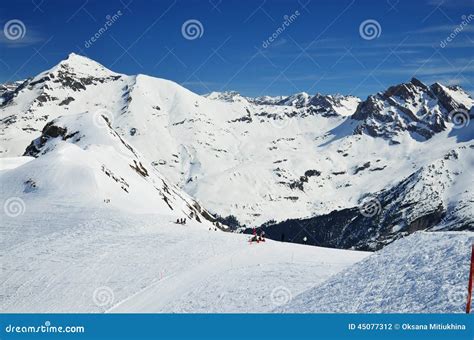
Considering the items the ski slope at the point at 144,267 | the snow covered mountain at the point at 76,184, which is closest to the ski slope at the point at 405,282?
the ski slope at the point at 144,267

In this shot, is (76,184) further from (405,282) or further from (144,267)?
(405,282)

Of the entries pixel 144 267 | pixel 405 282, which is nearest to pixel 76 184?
pixel 144 267

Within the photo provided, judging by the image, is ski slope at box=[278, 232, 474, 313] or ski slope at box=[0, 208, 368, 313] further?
ski slope at box=[0, 208, 368, 313]

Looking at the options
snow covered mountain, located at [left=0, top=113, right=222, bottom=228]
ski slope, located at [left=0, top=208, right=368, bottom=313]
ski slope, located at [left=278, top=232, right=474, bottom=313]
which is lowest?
ski slope, located at [left=278, top=232, right=474, bottom=313]

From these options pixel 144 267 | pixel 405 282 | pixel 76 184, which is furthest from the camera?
pixel 76 184

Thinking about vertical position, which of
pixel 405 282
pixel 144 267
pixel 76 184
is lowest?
pixel 405 282

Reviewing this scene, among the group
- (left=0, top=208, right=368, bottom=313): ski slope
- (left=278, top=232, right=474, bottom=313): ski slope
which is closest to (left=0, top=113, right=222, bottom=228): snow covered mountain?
(left=0, top=208, right=368, bottom=313): ski slope

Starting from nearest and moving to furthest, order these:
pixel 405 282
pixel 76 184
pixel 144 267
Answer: pixel 405 282, pixel 144 267, pixel 76 184

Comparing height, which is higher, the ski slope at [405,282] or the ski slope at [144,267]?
the ski slope at [144,267]

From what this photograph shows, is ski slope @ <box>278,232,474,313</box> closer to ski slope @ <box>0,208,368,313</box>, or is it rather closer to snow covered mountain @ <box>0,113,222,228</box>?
ski slope @ <box>0,208,368,313</box>

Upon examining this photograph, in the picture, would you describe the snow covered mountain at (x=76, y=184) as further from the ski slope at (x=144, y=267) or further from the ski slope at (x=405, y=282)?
the ski slope at (x=405, y=282)

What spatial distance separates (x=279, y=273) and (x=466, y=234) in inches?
504
